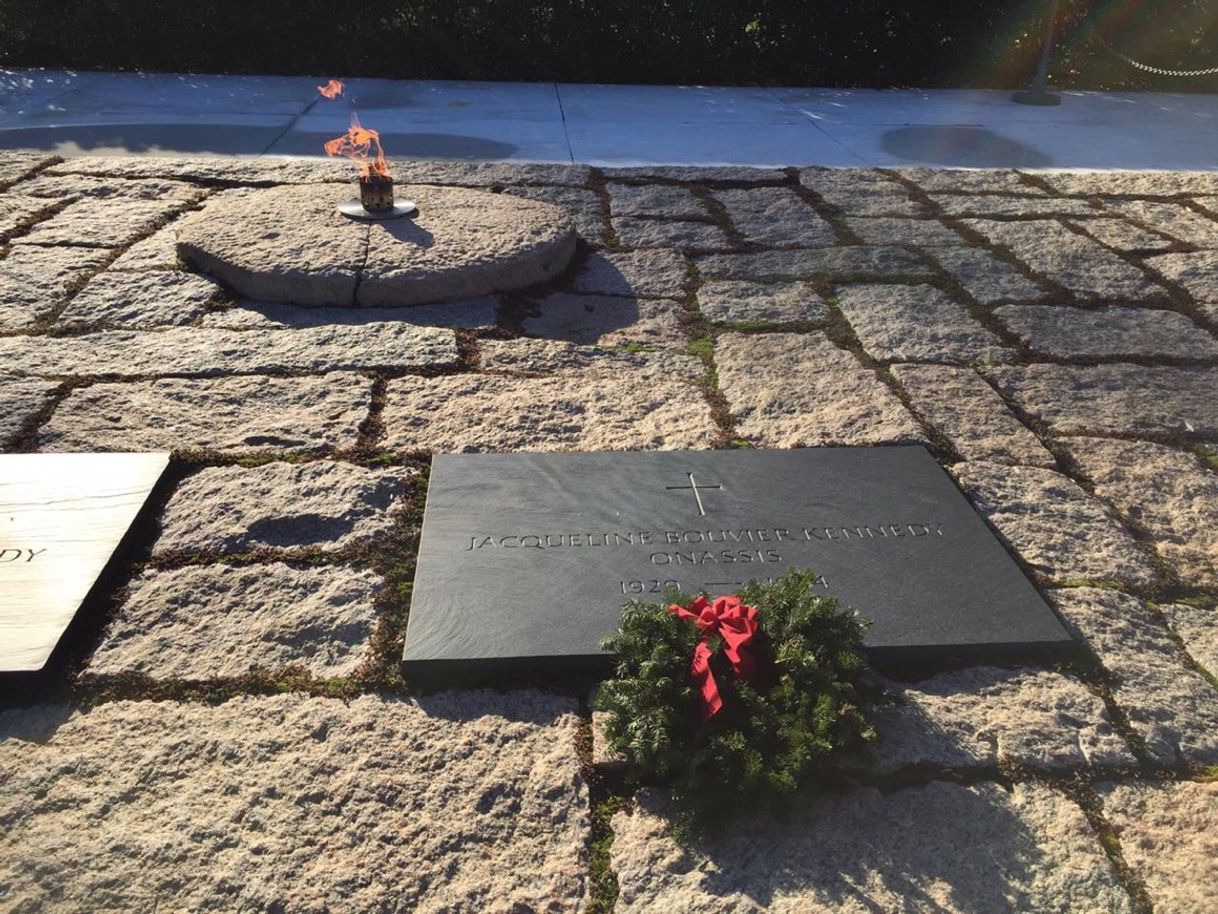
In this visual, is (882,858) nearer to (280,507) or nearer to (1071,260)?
(280,507)

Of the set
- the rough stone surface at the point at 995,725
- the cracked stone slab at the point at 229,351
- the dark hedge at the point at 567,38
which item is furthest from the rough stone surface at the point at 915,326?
the dark hedge at the point at 567,38

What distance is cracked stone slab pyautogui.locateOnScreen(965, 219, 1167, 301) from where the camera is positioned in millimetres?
4039

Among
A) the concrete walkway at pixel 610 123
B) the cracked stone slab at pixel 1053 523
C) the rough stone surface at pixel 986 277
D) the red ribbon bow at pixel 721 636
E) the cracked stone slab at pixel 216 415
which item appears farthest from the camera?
the concrete walkway at pixel 610 123

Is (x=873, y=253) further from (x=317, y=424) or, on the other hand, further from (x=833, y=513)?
(x=317, y=424)

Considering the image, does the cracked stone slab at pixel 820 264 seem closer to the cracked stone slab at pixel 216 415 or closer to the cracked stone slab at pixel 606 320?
the cracked stone slab at pixel 606 320

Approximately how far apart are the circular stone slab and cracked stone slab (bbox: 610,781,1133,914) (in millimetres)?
2446

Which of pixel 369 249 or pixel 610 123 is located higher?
pixel 369 249

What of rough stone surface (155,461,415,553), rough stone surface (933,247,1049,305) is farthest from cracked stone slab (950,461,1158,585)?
rough stone surface (155,461,415,553)

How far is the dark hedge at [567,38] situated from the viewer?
27.6ft

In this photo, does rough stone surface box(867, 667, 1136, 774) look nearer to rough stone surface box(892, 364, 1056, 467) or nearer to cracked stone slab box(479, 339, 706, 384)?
rough stone surface box(892, 364, 1056, 467)

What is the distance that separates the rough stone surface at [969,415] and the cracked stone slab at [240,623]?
171cm

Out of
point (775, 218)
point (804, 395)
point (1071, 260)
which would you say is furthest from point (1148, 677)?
point (775, 218)

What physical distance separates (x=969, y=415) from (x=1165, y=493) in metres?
0.58

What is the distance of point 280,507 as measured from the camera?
2523 mm
